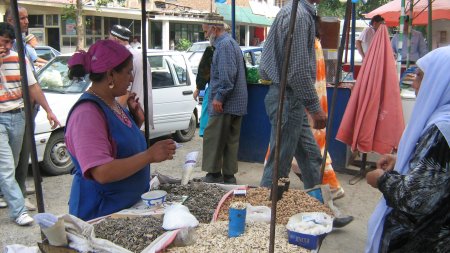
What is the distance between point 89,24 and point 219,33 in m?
22.7

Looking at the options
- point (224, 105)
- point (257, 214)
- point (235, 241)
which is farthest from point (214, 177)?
point (235, 241)

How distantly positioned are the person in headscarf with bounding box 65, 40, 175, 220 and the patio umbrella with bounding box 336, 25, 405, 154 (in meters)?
3.50

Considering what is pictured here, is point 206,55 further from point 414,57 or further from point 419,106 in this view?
point 414,57

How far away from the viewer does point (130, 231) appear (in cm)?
217

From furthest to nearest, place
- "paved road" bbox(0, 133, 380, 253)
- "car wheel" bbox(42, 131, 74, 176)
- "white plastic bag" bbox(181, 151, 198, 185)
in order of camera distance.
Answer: "car wheel" bbox(42, 131, 74, 176)
"paved road" bbox(0, 133, 380, 253)
"white plastic bag" bbox(181, 151, 198, 185)

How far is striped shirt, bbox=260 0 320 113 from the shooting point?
12.2 ft

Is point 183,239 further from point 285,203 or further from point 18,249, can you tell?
point 285,203

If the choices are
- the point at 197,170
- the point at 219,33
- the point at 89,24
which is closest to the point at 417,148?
the point at 219,33

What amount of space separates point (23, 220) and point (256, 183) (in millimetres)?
2720

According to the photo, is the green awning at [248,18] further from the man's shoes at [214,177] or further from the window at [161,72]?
the man's shoes at [214,177]

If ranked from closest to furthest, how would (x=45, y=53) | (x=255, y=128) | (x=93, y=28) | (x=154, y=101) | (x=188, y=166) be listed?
(x=188, y=166)
(x=255, y=128)
(x=154, y=101)
(x=45, y=53)
(x=93, y=28)

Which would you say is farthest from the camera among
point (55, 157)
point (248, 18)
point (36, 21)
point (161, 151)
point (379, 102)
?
point (248, 18)

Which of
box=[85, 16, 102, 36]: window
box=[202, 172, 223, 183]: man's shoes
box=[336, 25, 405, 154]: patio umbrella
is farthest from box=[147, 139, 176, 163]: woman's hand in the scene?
box=[85, 16, 102, 36]: window

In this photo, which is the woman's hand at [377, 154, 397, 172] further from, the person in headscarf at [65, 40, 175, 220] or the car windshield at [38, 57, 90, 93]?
the car windshield at [38, 57, 90, 93]
